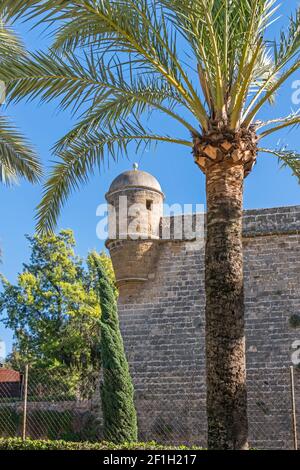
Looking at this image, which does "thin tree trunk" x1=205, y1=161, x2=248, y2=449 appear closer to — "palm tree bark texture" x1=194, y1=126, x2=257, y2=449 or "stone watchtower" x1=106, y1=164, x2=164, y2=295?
"palm tree bark texture" x1=194, y1=126, x2=257, y2=449

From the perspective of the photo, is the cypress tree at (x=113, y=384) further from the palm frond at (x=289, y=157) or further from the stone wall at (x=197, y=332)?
the palm frond at (x=289, y=157)

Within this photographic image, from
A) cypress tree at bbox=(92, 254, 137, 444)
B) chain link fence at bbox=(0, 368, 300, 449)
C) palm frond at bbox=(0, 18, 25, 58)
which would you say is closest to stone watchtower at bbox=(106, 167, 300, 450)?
chain link fence at bbox=(0, 368, 300, 449)

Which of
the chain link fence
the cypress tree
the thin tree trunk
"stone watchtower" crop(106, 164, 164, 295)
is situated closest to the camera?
the thin tree trunk

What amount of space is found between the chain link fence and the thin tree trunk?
7643 millimetres

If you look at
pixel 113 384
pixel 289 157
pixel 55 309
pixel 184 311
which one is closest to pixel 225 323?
pixel 289 157

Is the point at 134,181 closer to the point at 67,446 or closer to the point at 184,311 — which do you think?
the point at 184,311

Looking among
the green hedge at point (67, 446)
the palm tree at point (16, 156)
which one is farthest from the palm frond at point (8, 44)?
the green hedge at point (67, 446)

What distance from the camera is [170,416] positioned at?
1422cm

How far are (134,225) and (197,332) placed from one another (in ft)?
9.75

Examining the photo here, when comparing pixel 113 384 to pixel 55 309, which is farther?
pixel 55 309

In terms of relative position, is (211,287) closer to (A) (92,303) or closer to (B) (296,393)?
(B) (296,393)

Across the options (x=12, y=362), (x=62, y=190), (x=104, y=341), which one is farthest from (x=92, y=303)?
(x=62, y=190)

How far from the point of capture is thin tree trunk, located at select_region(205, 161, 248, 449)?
5785mm

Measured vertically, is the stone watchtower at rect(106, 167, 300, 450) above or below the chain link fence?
above
